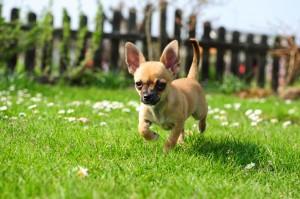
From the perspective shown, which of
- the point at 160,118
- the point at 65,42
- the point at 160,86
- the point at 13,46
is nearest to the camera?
the point at 160,86

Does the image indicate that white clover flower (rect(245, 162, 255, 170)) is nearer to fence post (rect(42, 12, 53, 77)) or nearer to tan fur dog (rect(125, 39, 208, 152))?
tan fur dog (rect(125, 39, 208, 152))

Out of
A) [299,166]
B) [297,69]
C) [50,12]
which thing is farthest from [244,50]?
[299,166]

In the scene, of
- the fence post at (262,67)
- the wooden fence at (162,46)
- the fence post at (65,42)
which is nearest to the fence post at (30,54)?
the wooden fence at (162,46)

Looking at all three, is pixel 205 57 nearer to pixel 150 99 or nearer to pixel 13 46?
pixel 13 46

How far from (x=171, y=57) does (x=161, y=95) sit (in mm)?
537

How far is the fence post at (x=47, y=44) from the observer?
1039 cm

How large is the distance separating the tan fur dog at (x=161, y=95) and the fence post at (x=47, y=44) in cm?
679

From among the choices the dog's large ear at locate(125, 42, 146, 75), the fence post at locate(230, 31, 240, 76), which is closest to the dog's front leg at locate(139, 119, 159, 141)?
the dog's large ear at locate(125, 42, 146, 75)

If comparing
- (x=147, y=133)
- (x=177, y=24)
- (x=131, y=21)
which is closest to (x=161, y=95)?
(x=147, y=133)

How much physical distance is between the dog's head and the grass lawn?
454 mm

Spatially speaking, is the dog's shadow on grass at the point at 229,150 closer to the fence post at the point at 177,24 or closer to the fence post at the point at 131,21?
the fence post at the point at 131,21

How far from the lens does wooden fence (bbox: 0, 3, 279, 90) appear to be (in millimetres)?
11000

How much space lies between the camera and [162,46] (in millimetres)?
11711

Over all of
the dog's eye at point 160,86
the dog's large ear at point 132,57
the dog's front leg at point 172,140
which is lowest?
the dog's front leg at point 172,140
